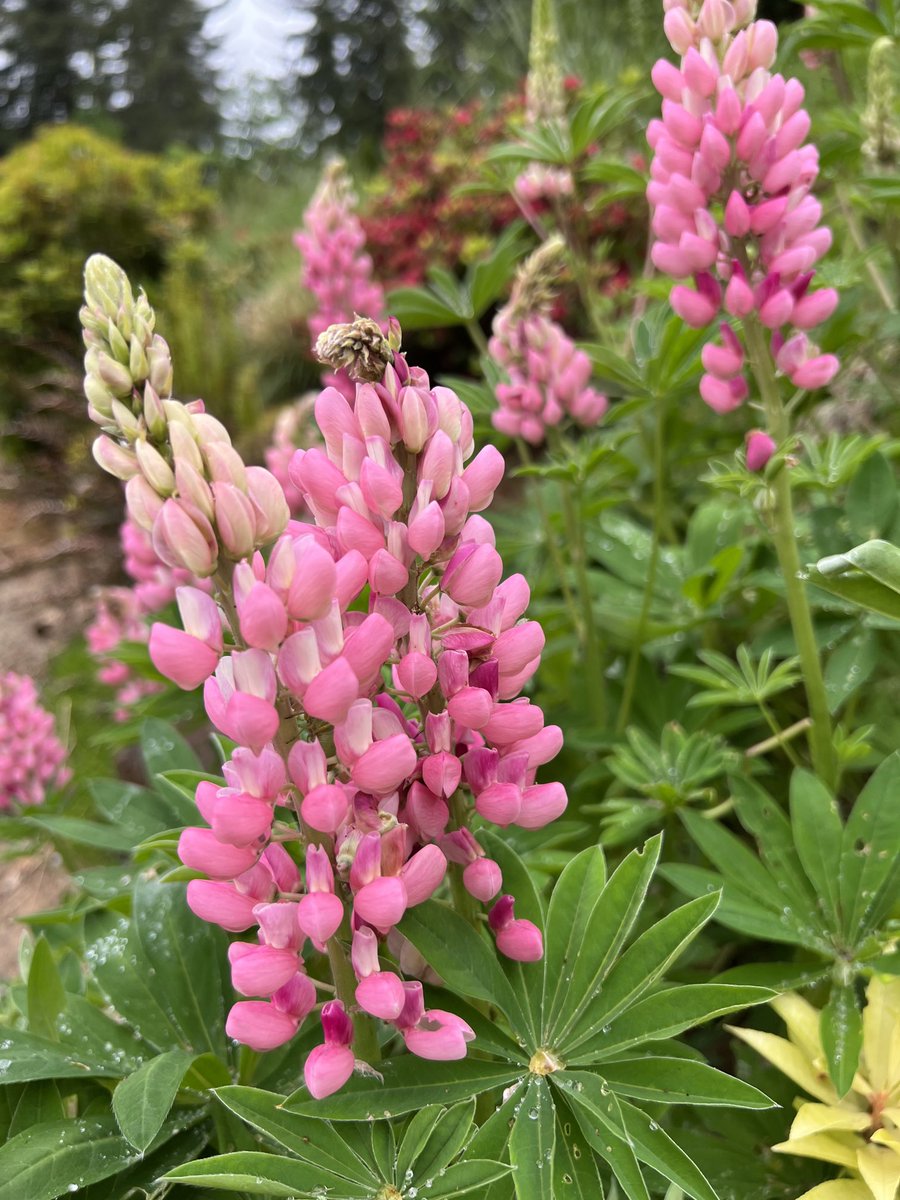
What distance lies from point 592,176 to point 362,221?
4.61 meters

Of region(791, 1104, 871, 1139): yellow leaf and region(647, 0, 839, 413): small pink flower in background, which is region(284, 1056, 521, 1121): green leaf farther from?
region(647, 0, 839, 413): small pink flower in background

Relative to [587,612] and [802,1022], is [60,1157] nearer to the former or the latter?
[802,1022]

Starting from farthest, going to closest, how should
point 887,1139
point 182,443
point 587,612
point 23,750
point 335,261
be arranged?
point 335,261
point 23,750
point 587,612
point 887,1139
point 182,443

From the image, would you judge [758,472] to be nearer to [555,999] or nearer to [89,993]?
[555,999]

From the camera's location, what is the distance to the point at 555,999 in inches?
33.1

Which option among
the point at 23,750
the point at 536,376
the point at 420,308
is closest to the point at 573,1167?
the point at 536,376

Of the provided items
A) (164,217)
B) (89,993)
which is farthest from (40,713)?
(164,217)

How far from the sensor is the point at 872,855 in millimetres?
1089

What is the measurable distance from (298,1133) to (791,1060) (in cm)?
59

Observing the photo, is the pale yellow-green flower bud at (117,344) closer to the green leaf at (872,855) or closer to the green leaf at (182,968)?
the green leaf at (182,968)

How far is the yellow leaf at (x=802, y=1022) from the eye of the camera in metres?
1.02

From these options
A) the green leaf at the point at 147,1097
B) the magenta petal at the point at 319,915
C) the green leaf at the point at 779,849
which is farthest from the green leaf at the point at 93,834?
the green leaf at the point at 779,849

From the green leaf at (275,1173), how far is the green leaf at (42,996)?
388 mm

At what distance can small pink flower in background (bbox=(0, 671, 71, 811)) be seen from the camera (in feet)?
7.50
